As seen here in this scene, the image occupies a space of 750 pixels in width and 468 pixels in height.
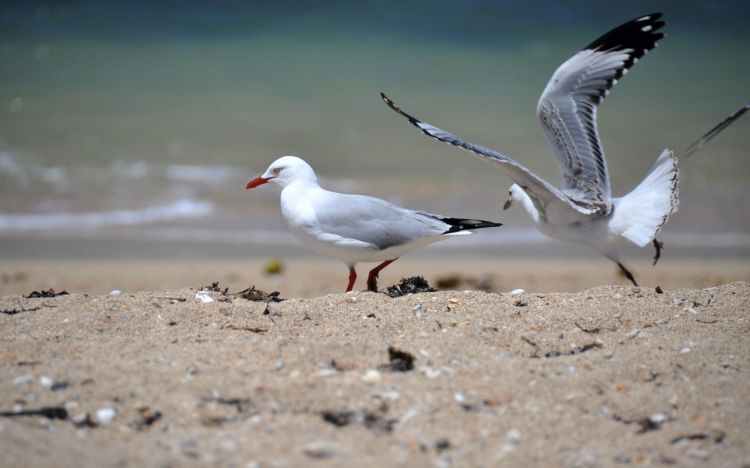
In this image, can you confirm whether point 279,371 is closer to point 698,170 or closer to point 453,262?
point 453,262

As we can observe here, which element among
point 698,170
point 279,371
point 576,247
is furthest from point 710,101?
point 279,371

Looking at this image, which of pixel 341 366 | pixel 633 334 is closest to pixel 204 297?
pixel 341 366

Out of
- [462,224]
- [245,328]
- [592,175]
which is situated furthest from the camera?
[592,175]

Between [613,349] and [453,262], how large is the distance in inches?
256

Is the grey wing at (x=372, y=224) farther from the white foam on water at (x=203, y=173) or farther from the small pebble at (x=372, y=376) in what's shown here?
the white foam on water at (x=203, y=173)

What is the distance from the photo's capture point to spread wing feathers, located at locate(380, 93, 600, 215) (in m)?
4.71

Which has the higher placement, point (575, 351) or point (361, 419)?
point (575, 351)

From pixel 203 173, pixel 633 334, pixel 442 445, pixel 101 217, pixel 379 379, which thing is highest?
pixel 203 173

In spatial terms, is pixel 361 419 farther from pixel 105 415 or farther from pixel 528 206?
pixel 528 206

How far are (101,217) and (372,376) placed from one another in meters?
10.8

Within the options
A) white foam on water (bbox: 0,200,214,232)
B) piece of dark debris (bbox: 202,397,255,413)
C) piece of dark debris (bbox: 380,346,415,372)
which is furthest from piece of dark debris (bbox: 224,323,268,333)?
white foam on water (bbox: 0,200,214,232)

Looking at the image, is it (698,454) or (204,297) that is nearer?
(698,454)

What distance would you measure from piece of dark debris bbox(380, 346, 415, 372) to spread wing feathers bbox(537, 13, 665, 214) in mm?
2741

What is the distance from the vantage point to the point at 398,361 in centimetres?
343
